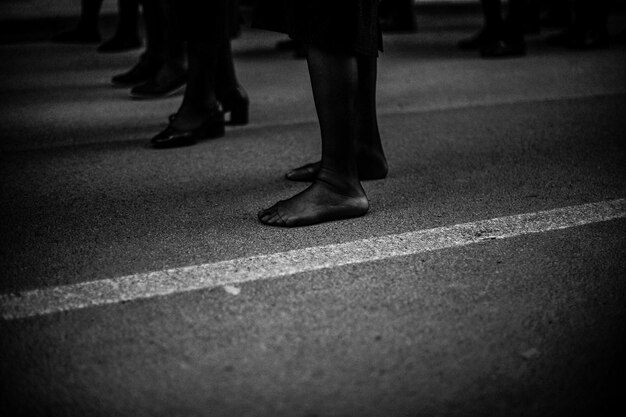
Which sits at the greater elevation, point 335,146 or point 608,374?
point 335,146

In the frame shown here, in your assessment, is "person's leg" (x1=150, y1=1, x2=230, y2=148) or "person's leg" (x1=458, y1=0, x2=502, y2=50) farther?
"person's leg" (x1=458, y1=0, x2=502, y2=50)

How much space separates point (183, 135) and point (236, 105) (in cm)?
56

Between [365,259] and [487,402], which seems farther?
[365,259]

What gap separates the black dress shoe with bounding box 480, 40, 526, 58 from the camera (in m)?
6.56

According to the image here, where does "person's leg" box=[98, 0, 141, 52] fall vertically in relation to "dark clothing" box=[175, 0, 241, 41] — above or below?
below

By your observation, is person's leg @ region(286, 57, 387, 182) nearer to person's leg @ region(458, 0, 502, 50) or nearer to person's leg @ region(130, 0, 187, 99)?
person's leg @ region(130, 0, 187, 99)

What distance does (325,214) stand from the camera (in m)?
2.47

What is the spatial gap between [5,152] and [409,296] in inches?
96.0

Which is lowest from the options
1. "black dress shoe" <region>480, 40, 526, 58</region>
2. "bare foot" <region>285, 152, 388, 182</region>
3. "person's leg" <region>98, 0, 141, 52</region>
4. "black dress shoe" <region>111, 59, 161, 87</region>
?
"black dress shoe" <region>480, 40, 526, 58</region>

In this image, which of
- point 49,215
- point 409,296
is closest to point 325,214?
point 409,296

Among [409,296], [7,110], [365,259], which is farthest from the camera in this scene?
[7,110]

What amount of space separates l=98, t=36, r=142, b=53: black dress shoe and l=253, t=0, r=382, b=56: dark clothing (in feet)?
16.5

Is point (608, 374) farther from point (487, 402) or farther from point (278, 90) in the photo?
point (278, 90)

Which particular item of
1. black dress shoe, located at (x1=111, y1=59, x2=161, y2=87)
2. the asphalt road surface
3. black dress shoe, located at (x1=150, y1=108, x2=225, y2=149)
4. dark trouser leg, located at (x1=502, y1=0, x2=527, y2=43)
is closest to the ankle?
the asphalt road surface
